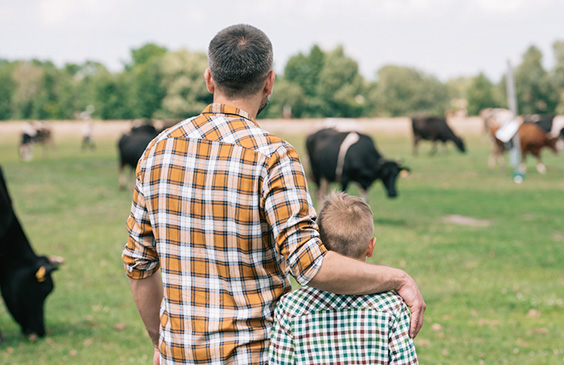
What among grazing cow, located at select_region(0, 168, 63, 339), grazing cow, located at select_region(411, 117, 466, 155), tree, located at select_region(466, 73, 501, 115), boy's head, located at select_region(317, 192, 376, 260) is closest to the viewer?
boy's head, located at select_region(317, 192, 376, 260)

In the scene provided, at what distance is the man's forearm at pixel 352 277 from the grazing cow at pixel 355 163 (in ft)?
37.8

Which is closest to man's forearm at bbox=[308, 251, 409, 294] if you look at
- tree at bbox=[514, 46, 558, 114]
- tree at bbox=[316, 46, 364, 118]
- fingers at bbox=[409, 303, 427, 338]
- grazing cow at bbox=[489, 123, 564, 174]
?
fingers at bbox=[409, 303, 427, 338]

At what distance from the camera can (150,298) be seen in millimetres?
2504

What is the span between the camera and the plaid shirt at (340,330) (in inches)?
91.8

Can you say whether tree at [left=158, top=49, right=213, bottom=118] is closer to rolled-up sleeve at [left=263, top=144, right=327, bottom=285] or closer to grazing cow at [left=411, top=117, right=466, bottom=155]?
grazing cow at [left=411, top=117, right=466, bottom=155]

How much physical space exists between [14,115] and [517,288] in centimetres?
9947

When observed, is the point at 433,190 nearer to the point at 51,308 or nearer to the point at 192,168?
the point at 51,308

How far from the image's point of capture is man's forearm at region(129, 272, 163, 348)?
2.48 metres

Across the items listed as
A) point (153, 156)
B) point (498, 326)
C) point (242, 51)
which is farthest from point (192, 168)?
point (498, 326)

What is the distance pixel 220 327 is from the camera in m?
2.20

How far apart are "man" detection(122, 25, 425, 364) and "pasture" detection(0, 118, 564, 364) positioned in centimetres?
403

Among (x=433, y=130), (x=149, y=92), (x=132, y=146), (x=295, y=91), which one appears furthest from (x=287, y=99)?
(x=132, y=146)

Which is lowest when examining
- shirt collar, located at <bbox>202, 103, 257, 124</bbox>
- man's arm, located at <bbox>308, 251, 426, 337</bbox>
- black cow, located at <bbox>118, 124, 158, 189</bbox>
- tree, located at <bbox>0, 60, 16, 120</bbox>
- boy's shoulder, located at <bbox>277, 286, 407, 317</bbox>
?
black cow, located at <bbox>118, 124, 158, 189</bbox>

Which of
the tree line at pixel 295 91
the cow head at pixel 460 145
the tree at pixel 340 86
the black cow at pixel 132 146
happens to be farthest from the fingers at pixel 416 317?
the tree at pixel 340 86
